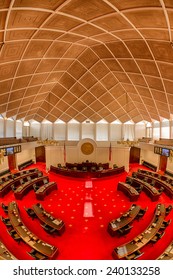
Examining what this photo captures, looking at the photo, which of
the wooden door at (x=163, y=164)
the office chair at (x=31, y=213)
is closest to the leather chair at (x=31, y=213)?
the office chair at (x=31, y=213)

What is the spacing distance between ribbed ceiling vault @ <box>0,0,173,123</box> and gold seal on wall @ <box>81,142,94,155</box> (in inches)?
191

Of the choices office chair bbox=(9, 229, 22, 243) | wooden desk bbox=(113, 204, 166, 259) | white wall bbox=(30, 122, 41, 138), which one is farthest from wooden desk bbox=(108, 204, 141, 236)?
white wall bbox=(30, 122, 41, 138)

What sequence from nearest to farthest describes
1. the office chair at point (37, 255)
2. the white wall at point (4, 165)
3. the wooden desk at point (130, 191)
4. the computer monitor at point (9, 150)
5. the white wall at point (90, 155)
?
the office chair at point (37, 255) → the wooden desk at point (130, 191) → the computer monitor at point (9, 150) → the white wall at point (4, 165) → the white wall at point (90, 155)

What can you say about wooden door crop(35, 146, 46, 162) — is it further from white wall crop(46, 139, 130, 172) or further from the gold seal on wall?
the gold seal on wall

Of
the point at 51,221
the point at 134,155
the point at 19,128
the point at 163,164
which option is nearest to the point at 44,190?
the point at 51,221

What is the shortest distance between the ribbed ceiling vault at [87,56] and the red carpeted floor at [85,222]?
31.3 ft

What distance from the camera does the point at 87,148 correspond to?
2106 centimetres

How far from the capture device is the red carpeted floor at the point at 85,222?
6977 millimetres

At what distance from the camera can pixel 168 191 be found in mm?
12719

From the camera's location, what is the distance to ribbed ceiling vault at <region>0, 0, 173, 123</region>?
6285mm

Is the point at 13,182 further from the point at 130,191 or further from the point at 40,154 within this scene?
the point at 40,154

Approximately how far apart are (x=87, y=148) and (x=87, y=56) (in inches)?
454

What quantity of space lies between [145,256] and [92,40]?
12297 mm

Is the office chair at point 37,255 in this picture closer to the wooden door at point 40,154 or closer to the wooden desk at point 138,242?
the wooden desk at point 138,242
